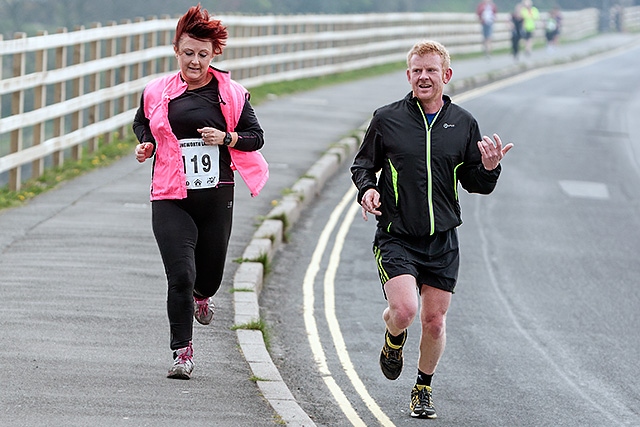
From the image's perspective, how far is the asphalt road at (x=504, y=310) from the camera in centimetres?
743

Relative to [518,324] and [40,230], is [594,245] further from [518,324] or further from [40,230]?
[40,230]

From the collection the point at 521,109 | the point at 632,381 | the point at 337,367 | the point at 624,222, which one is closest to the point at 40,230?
the point at 337,367

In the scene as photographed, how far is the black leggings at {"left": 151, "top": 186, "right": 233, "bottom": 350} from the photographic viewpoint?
22.0 feet

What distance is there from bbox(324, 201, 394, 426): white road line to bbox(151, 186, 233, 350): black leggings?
1149 mm

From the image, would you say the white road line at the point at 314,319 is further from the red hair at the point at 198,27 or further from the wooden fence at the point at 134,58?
the wooden fence at the point at 134,58

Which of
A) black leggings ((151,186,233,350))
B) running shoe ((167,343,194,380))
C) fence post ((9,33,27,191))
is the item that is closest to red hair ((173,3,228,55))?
black leggings ((151,186,233,350))

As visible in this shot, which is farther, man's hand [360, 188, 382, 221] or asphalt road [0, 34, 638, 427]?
asphalt road [0, 34, 638, 427]

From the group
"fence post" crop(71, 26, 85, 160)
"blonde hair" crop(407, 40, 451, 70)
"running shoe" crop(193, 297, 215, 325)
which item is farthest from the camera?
"fence post" crop(71, 26, 85, 160)

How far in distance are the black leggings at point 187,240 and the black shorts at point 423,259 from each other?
0.91 metres

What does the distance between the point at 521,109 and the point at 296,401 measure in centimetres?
1949

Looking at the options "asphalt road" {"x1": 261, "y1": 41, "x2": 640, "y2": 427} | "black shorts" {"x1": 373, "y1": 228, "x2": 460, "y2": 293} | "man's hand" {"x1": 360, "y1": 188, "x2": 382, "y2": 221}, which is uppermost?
"man's hand" {"x1": 360, "y1": 188, "x2": 382, "y2": 221}

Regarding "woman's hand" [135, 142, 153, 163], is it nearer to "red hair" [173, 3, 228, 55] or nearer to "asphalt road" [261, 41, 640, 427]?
"red hair" [173, 3, 228, 55]

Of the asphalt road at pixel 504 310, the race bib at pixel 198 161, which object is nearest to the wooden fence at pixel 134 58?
the asphalt road at pixel 504 310

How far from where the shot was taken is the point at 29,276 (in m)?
9.34
